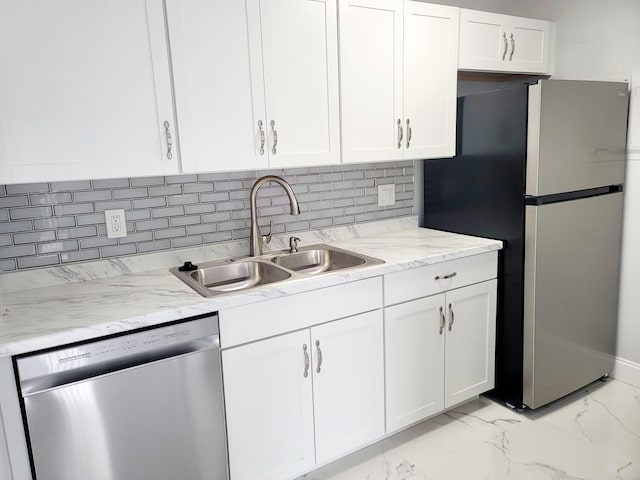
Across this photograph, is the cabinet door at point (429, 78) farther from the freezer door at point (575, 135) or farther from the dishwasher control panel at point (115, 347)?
the dishwasher control panel at point (115, 347)

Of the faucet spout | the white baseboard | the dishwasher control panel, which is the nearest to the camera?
the dishwasher control panel

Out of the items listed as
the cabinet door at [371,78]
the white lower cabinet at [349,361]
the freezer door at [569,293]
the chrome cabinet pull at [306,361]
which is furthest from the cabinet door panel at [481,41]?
the chrome cabinet pull at [306,361]

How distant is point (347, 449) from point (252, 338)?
0.73m

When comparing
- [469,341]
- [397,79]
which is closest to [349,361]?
[469,341]

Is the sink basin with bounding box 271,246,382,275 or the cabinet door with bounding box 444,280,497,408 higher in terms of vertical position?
the sink basin with bounding box 271,246,382,275

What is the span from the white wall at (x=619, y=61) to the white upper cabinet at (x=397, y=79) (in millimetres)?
847

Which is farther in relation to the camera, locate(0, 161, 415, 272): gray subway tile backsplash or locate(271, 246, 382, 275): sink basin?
locate(271, 246, 382, 275): sink basin

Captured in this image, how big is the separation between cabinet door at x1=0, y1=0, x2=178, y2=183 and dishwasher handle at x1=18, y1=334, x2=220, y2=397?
0.63 metres

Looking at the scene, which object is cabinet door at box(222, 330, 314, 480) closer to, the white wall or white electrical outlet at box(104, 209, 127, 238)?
white electrical outlet at box(104, 209, 127, 238)

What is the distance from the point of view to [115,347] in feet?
4.85

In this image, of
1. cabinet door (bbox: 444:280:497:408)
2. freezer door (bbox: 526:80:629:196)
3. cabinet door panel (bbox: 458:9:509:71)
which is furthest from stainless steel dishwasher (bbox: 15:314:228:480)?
cabinet door panel (bbox: 458:9:509:71)

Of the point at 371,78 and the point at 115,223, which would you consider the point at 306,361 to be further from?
the point at 371,78

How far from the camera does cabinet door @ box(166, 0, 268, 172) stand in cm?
173

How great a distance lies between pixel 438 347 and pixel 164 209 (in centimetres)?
142
